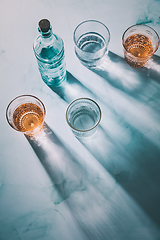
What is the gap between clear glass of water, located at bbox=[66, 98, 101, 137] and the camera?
2.95 ft

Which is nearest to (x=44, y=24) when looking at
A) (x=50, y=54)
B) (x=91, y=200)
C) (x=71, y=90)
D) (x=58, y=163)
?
(x=50, y=54)

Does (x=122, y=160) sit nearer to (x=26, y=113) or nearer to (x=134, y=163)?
(x=134, y=163)

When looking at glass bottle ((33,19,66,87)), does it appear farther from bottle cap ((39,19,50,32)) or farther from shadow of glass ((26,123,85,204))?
shadow of glass ((26,123,85,204))

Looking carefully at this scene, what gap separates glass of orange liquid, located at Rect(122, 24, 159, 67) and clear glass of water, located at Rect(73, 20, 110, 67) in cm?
10

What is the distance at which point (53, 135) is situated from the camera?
36.7 inches

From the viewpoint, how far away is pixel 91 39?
3.31 ft

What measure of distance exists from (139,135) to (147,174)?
17 centimetres

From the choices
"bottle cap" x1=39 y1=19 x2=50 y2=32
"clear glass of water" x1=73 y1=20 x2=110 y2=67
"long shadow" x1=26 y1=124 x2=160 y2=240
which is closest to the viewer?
"bottle cap" x1=39 y1=19 x2=50 y2=32

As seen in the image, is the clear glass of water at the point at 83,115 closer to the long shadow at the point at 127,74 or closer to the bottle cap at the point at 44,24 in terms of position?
the long shadow at the point at 127,74

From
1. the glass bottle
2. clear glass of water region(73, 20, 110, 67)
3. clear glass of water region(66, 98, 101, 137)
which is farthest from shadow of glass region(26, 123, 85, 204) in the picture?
clear glass of water region(73, 20, 110, 67)

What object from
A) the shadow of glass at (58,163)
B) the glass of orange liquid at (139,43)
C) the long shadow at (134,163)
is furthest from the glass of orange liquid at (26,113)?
the glass of orange liquid at (139,43)

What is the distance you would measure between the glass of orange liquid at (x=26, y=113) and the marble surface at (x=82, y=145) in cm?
5

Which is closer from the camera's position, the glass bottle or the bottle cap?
the bottle cap

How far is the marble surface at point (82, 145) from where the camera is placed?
843mm
